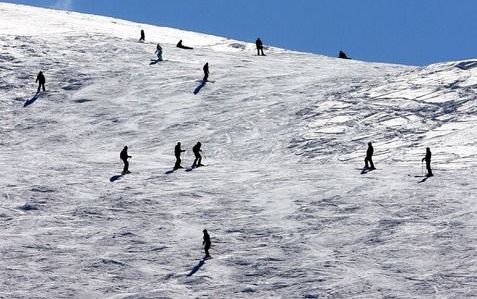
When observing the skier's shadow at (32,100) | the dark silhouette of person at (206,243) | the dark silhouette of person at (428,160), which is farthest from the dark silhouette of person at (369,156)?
the skier's shadow at (32,100)

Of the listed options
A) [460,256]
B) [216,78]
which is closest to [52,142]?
[216,78]

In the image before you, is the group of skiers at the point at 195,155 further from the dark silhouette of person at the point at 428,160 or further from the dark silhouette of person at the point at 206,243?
the dark silhouette of person at the point at 206,243

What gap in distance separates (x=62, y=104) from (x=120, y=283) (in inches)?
900

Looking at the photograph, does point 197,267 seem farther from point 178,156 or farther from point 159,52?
point 159,52

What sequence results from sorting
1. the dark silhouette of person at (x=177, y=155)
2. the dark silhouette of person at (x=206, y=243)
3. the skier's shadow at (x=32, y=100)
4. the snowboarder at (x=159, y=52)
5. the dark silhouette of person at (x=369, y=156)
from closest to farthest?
the dark silhouette of person at (x=206, y=243)
the dark silhouette of person at (x=369, y=156)
the dark silhouette of person at (x=177, y=155)
the skier's shadow at (x=32, y=100)
the snowboarder at (x=159, y=52)

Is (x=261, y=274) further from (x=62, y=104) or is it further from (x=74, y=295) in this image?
(x=62, y=104)

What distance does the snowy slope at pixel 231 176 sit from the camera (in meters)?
34.9

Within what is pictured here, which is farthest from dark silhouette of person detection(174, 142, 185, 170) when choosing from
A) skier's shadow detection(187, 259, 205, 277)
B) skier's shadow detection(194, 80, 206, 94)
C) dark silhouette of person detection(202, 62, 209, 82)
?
dark silhouette of person detection(202, 62, 209, 82)

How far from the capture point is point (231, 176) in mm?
44312

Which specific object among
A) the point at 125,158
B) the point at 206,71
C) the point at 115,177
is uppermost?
the point at 206,71

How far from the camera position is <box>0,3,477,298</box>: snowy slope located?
34.9m

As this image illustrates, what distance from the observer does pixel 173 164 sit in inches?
1825

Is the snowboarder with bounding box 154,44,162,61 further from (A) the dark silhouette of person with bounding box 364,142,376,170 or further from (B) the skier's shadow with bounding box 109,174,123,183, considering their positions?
(A) the dark silhouette of person with bounding box 364,142,376,170

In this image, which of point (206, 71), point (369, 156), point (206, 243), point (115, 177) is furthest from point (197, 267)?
point (206, 71)
